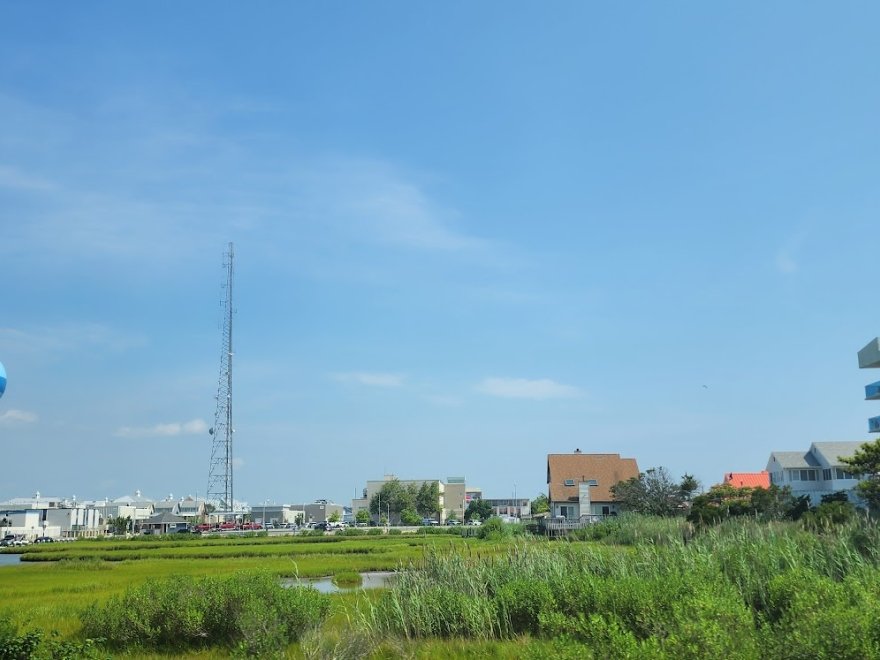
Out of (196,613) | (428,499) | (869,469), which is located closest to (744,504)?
(869,469)

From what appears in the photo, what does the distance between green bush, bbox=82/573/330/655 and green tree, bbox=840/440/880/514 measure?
115 feet

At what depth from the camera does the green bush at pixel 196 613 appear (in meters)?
14.2

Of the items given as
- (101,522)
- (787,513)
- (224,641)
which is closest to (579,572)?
(224,641)

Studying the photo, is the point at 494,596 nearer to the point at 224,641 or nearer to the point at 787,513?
the point at 224,641

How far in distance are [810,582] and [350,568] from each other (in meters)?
27.1

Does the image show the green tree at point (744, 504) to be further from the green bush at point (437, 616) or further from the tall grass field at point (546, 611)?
the green bush at point (437, 616)

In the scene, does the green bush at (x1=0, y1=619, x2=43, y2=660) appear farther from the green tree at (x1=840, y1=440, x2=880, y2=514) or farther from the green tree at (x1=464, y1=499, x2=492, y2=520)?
the green tree at (x1=464, y1=499, x2=492, y2=520)

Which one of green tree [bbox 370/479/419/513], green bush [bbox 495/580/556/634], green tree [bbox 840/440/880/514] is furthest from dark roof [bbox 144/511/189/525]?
green bush [bbox 495/580/556/634]

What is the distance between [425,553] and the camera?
1777 cm

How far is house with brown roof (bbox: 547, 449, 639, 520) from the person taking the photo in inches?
→ 2712

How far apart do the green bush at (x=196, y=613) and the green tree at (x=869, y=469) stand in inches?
1382

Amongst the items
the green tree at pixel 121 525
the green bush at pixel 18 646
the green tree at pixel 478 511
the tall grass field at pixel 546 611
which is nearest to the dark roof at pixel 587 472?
the tall grass field at pixel 546 611

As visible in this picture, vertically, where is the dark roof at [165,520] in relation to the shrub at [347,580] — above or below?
below

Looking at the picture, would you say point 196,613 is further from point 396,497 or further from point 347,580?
point 396,497
